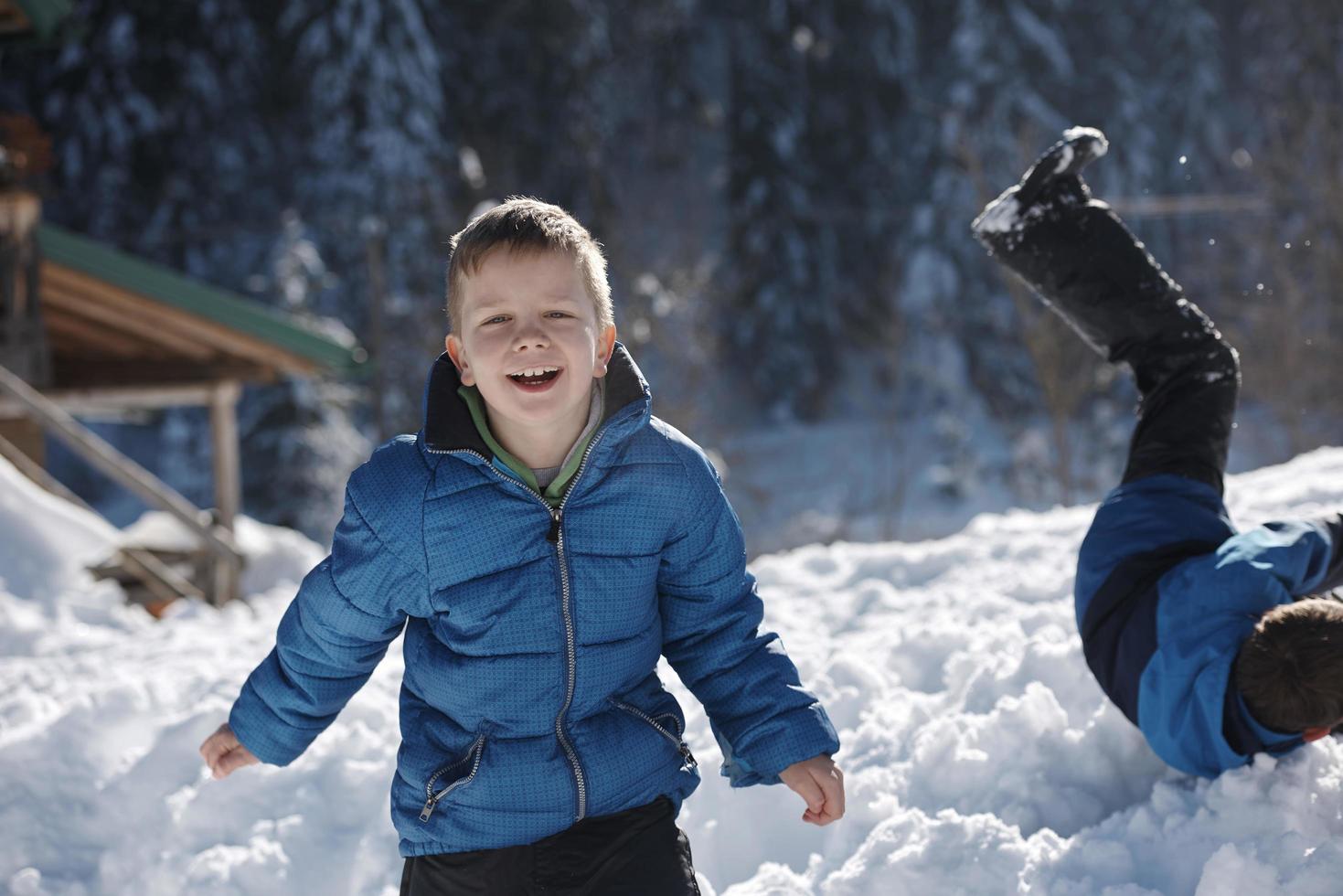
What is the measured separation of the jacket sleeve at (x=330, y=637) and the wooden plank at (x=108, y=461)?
248 inches

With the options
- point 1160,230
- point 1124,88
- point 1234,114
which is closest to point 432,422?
point 1160,230

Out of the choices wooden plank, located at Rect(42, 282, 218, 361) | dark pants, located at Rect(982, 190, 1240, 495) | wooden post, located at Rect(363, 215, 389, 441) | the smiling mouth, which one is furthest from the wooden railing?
wooden post, located at Rect(363, 215, 389, 441)

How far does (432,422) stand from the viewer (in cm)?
215

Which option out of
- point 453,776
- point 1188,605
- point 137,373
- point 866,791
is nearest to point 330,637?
point 453,776

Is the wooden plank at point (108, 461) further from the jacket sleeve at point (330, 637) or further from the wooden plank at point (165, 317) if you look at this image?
the jacket sleeve at point (330, 637)

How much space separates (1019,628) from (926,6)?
1186 inches

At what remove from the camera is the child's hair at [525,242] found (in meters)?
2.08

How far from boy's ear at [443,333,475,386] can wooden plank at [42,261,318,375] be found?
8672mm

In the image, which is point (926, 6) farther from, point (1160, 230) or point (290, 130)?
point (290, 130)

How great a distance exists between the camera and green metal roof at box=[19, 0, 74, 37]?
985 centimetres

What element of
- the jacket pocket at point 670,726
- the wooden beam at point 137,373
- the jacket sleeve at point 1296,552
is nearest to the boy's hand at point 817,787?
the jacket pocket at point 670,726

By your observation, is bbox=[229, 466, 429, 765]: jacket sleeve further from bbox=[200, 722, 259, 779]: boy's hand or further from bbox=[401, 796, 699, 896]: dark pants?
bbox=[401, 796, 699, 896]: dark pants

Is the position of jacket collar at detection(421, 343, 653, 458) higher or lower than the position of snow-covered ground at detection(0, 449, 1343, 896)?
higher

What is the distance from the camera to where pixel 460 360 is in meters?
2.19
